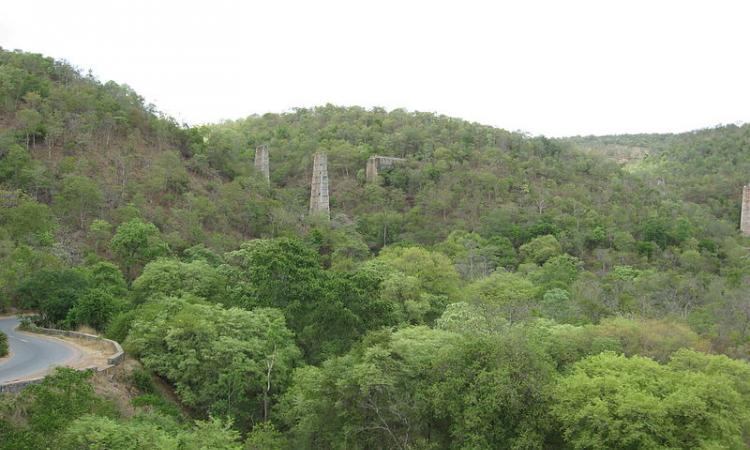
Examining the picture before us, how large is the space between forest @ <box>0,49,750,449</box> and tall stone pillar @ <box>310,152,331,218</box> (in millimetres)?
2058

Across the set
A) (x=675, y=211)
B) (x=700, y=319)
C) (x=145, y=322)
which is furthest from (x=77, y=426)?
(x=675, y=211)

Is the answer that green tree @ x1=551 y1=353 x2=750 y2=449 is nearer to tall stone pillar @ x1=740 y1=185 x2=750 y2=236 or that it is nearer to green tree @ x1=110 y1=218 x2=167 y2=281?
green tree @ x1=110 y1=218 x2=167 y2=281

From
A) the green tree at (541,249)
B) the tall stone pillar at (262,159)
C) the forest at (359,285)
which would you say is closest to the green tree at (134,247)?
the forest at (359,285)

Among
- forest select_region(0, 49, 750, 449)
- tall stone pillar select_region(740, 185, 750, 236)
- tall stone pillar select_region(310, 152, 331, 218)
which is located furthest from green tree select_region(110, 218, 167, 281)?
tall stone pillar select_region(740, 185, 750, 236)

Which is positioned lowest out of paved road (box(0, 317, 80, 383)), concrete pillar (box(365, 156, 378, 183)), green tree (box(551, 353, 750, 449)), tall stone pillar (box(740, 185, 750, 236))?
green tree (box(551, 353, 750, 449))

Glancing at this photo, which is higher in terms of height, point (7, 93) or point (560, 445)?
point (7, 93)

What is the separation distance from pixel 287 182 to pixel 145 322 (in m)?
46.1

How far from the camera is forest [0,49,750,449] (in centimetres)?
1862

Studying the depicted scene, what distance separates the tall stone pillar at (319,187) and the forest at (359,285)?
6.75 ft

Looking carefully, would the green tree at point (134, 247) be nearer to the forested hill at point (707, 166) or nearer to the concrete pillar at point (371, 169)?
the concrete pillar at point (371, 169)

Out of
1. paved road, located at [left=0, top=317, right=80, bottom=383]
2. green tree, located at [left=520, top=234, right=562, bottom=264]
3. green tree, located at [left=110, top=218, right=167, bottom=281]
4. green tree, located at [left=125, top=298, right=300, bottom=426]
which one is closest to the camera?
paved road, located at [left=0, top=317, right=80, bottom=383]

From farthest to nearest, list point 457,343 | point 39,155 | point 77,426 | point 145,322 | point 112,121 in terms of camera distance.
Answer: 1. point 112,121
2. point 39,155
3. point 145,322
4. point 457,343
5. point 77,426

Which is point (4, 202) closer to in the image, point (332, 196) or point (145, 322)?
point (145, 322)

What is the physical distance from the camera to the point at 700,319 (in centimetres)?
3603
